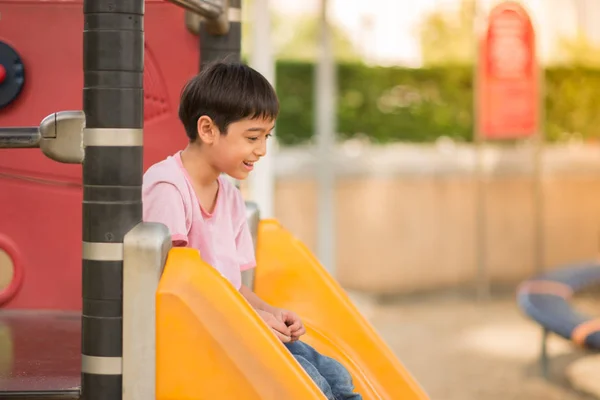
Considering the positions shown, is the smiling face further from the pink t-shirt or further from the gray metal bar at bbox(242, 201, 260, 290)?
the gray metal bar at bbox(242, 201, 260, 290)

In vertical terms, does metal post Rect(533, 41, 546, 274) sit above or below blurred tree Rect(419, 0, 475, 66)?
below

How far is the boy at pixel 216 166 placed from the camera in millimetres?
1620

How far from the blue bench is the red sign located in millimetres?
1075

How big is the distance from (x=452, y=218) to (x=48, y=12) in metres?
4.09

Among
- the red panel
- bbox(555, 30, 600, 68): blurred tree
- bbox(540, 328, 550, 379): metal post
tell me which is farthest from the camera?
bbox(555, 30, 600, 68): blurred tree

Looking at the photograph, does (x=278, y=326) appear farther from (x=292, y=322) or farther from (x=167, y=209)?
(x=167, y=209)

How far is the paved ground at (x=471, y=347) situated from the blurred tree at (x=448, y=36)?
1.41 m

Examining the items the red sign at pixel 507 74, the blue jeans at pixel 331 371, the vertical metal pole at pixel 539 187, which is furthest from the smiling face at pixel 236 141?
the vertical metal pole at pixel 539 187

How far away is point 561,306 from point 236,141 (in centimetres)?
278

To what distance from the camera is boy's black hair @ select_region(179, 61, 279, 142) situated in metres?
1.63

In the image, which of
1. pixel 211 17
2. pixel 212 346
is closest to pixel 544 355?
pixel 211 17

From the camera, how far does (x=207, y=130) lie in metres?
1.65

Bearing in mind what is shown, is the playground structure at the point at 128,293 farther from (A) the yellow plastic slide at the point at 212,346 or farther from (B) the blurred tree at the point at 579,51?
(B) the blurred tree at the point at 579,51

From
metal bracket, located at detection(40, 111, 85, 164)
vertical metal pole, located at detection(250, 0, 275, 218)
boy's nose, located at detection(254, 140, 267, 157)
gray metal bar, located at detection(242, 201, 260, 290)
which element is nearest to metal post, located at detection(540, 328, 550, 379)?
vertical metal pole, located at detection(250, 0, 275, 218)
